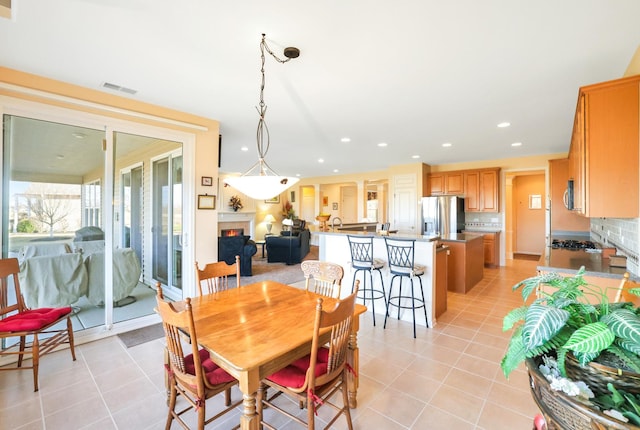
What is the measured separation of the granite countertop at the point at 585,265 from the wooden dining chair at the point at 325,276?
73.7 inches

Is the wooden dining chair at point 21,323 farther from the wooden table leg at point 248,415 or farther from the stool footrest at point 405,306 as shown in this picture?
the stool footrest at point 405,306

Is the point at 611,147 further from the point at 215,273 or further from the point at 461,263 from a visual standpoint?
the point at 215,273

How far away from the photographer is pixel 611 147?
6.59 ft

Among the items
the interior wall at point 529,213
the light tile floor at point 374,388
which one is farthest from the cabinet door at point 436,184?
the light tile floor at point 374,388

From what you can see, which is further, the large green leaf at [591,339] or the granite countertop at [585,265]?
the granite countertop at [585,265]

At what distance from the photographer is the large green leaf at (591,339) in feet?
2.37

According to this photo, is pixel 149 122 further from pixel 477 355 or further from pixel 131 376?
pixel 477 355

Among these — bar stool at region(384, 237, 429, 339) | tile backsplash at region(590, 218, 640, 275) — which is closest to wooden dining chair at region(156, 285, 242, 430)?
bar stool at region(384, 237, 429, 339)

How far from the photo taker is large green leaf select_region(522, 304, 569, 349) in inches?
30.8

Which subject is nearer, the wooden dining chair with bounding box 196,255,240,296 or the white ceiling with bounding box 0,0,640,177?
the white ceiling with bounding box 0,0,640,177

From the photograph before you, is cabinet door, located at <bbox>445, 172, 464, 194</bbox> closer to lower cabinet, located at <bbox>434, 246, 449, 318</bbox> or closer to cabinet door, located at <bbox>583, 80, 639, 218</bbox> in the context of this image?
lower cabinet, located at <bbox>434, 246, 449, 318</bbox>

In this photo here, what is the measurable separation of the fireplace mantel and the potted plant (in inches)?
322

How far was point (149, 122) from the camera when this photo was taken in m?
3.25

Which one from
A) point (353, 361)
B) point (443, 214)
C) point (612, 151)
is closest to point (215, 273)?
point (353, 361)
